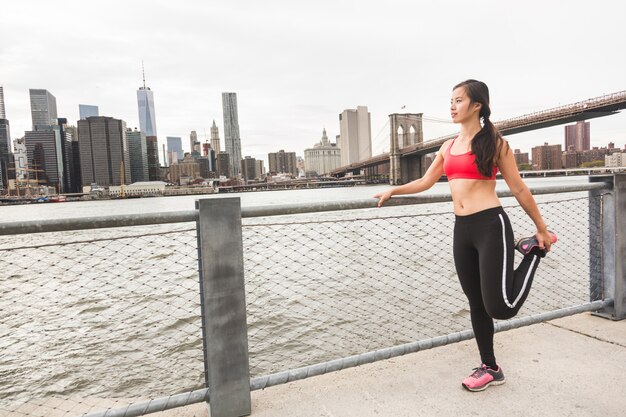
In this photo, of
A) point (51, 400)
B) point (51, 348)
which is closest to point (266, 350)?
point (51, 400)

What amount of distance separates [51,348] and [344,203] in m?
6.70

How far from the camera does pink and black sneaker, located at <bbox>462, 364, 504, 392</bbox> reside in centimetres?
216

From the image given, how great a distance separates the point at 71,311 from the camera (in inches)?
353

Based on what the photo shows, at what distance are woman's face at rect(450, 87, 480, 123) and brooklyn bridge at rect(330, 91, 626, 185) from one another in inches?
1431

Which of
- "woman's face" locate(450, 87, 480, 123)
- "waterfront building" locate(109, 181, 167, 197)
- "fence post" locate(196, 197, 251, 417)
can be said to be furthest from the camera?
"waterfront building" locate(109, 181, 167, 197)

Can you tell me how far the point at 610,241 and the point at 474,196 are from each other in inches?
65.0

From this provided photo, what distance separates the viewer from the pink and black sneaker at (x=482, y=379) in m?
2.16

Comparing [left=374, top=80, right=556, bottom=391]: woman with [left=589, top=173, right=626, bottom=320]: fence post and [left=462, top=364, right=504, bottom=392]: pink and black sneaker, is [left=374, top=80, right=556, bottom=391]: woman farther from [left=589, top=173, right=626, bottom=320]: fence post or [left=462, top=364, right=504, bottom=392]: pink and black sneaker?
[left=589, top=173, right=626, bottom=320]: fence post

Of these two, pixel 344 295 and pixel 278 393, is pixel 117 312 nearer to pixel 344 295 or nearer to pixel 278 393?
pixel 344 295

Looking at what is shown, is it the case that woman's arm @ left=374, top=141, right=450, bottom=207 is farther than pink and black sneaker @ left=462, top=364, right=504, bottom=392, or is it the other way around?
woman's arm @ left=374, top=141, right=450, bottom=207

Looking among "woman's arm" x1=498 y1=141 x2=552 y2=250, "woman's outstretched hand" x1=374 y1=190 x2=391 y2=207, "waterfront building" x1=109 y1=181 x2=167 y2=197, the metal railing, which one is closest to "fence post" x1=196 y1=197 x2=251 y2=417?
the metal railing

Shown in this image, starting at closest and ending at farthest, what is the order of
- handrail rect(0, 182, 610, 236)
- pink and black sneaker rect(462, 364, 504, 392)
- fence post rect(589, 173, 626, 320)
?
handrail rect(0, 182, 610, 236) < pink and black sneaker rect(462, 364, 504, 392) < fence post rect(589, 173, 626, 320)

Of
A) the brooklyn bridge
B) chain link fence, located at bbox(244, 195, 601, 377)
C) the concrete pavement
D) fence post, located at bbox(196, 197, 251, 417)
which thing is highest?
the brooklyn bridge

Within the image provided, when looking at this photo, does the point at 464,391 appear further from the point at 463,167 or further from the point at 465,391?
the point at 463,167
